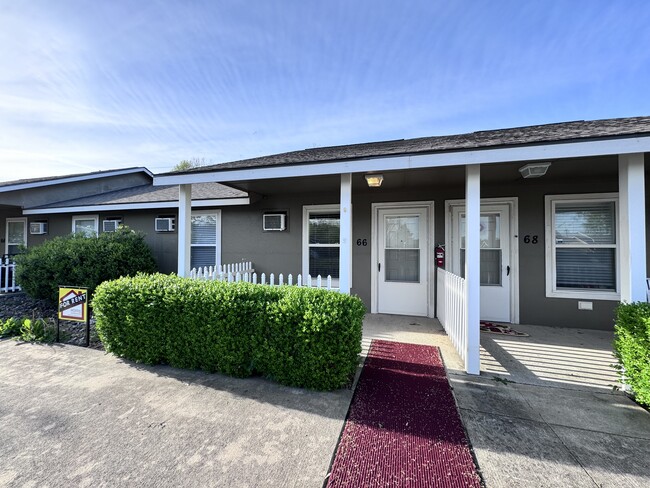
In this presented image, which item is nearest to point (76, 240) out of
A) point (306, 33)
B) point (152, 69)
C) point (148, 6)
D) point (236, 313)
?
point (152, 69)

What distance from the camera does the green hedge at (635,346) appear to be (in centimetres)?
247

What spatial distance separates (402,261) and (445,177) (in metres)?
1.91

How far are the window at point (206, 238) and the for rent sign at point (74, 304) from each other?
293cm

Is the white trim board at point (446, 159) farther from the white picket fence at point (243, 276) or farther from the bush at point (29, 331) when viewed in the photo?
the bush at point (29, 331)

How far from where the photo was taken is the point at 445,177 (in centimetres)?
465

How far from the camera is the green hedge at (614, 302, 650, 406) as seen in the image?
8.09ft

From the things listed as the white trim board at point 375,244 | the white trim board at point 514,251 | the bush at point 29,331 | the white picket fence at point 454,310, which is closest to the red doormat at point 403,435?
the white picket fence at point 454,310

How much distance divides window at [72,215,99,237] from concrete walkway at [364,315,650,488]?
9.32 m

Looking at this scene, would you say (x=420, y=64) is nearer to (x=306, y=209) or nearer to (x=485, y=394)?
(x=306, y=209)

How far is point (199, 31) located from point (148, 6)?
3.03ft

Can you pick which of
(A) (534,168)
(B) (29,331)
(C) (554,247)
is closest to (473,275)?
(A) (534,168)

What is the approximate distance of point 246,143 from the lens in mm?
15805

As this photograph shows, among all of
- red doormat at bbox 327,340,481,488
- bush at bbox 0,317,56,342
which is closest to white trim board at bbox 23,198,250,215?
bush at bbox 0,317,56,342

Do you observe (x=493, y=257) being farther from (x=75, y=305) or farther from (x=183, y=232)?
(x=75, y=305)
